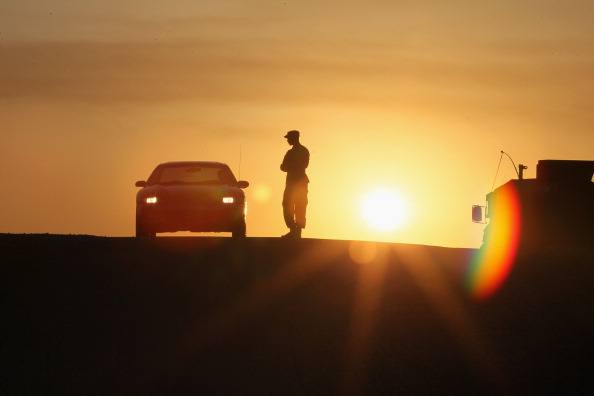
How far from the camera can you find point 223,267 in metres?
18.1

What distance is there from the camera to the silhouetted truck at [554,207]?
2227 cm

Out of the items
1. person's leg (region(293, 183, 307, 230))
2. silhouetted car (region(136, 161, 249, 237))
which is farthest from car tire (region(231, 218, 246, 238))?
person's leg (region(293, 183, 307, 230))

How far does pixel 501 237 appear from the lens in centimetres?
2369

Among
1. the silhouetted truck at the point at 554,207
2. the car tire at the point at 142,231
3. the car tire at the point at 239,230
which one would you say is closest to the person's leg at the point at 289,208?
the car tire at the point at 239,230

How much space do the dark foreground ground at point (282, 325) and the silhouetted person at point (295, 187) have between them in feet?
16.8

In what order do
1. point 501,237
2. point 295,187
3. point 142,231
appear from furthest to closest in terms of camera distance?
point 295,187 < point 142,231 < point 501,237

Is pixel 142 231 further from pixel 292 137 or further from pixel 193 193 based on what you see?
pixel 292 137

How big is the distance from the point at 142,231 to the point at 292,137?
3111 millimetres

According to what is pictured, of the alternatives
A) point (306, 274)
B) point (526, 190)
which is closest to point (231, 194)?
point (526, 190)

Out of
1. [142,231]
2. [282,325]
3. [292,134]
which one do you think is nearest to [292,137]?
[292,134]

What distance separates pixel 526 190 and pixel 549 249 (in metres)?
1.01

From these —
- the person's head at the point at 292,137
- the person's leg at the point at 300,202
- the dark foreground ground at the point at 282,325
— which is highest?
the person's head at the point at 292,137

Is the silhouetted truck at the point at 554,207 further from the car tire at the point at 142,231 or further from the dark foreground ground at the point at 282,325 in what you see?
the car tire at the point at 142,231

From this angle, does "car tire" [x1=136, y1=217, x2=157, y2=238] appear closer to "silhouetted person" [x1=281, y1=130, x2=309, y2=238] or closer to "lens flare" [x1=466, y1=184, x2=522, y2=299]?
"silhouetted person" [x1=281, y1=130, x2=309, y2=238]
